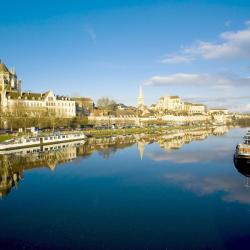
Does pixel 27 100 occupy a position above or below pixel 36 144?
above

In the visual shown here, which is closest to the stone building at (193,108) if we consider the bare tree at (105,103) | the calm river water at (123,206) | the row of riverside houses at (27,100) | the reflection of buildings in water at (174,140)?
the bare tree at (105,103)

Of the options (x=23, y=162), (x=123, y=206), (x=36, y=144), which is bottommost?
(x=123, y=206)

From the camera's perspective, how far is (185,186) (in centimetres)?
1834

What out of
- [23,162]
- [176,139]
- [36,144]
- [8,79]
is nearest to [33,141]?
[36,144]

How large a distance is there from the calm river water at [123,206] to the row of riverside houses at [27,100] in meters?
41.4

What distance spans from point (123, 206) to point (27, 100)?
194 feet

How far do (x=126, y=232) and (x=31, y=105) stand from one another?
6252cm

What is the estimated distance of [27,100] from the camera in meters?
68.8

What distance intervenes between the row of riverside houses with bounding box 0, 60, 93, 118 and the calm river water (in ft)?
136

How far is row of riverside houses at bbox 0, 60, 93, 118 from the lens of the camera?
64.1m

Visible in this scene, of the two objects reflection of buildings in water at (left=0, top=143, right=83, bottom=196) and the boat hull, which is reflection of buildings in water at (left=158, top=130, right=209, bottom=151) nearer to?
the boat hull

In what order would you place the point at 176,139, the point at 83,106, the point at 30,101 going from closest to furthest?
the point at 176,139 < the point at 30,101 < the point at 83,106

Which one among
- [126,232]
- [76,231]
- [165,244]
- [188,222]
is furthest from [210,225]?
[76,231]

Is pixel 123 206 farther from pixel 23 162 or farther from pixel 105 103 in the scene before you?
pixel 105 103
